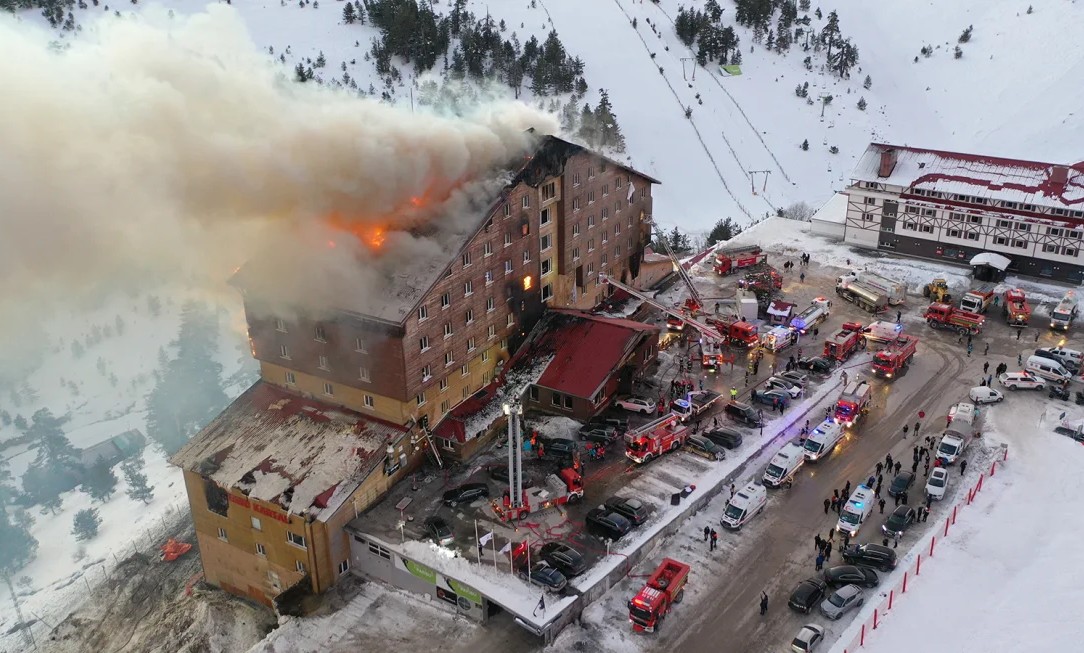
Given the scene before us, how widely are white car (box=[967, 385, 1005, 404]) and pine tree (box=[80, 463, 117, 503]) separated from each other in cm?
6217

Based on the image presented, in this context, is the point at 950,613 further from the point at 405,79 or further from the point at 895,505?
the point at 405,79

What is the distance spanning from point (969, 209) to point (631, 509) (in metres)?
46.8

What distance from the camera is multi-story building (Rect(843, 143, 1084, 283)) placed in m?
69.7

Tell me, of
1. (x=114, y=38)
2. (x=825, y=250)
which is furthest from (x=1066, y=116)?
(x=114, y=38)

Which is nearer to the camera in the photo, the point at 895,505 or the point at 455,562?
the point at 455,562

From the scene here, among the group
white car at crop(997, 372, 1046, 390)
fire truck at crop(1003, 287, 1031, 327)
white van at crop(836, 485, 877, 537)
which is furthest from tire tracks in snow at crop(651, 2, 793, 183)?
white van at crop(836, 485, 877, 537)

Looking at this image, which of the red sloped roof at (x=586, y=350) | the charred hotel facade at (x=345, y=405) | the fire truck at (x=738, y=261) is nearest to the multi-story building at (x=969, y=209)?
the fire truck at (x=738, y=261)

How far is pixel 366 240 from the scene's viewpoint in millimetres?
47281

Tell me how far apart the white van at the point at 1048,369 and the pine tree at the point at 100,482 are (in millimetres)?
66455

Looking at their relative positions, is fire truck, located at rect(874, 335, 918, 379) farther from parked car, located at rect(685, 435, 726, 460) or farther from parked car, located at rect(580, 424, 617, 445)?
parked car, located at rect(580, 424, 617, 445)

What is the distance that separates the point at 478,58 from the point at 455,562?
3960 inches

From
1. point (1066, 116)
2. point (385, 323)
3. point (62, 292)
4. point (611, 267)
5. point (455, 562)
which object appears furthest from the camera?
point (1066, 116)

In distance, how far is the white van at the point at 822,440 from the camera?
159ft

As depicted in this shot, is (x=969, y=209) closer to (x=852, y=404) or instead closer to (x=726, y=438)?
(x=852, y=404)
